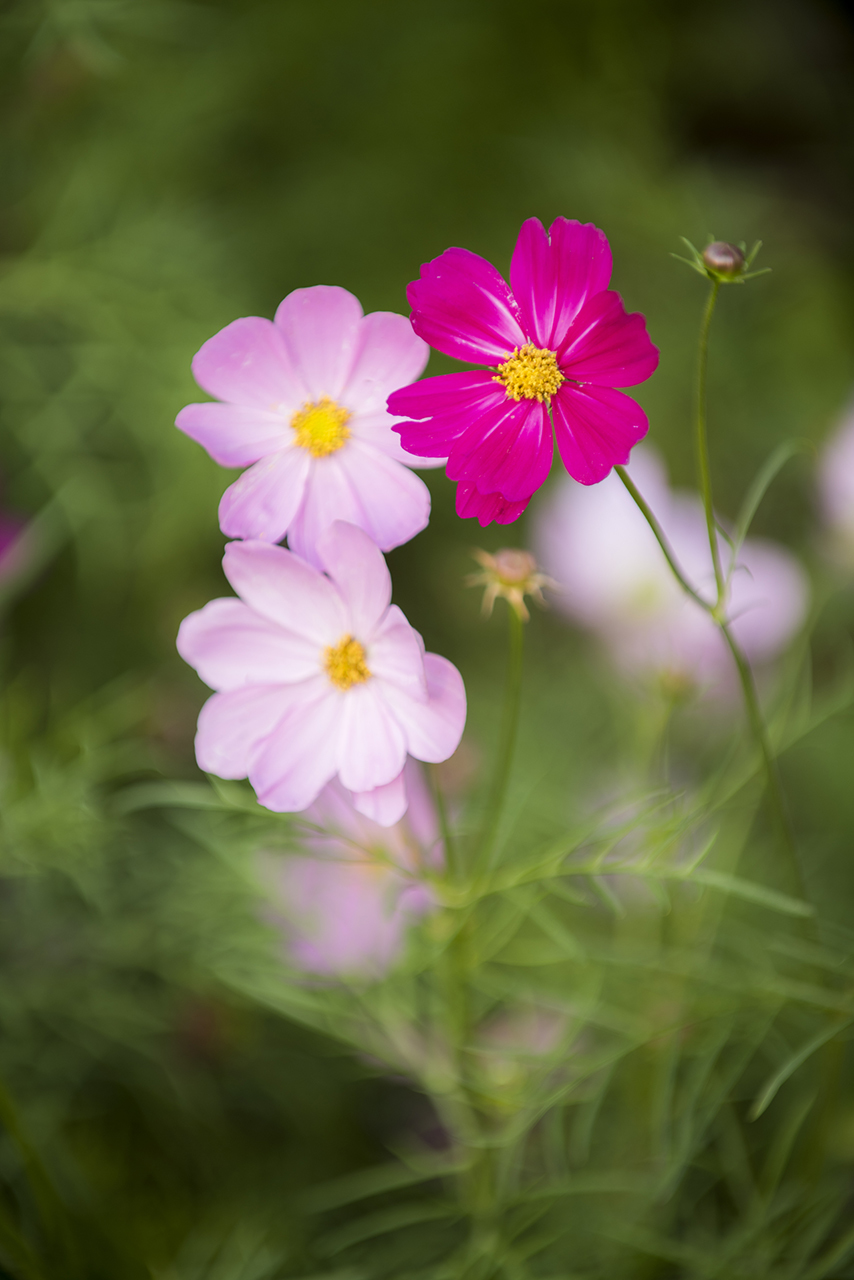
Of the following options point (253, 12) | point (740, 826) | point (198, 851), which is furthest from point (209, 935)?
point (253, 12)

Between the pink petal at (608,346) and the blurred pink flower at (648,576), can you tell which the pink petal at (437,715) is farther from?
the blurred pink flower at (648,576)

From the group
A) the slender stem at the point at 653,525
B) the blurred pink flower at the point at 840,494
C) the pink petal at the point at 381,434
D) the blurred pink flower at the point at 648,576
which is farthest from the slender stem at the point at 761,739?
the blurred pink flower at the point at 840,494

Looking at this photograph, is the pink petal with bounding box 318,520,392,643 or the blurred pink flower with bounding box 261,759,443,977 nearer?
the pink petal with bounding box 318,520,392,643

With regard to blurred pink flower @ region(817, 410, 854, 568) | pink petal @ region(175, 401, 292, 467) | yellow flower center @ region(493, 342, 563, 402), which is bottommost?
pink petal @ region(175, 401, 292, 467)

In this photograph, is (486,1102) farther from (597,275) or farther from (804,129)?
(804,129)

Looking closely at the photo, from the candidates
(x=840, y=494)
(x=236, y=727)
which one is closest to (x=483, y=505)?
(x=236, y=727)

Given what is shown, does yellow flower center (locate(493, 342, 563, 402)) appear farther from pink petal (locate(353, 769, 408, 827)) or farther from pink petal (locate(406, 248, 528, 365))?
pink petal (locate(353, 769, 408, 827))

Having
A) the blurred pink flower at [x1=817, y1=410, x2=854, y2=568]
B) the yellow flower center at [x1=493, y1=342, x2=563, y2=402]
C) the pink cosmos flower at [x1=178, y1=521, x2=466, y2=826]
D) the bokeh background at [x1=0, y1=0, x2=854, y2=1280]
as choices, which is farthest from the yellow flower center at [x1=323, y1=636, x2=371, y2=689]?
the blurred pink flower at [x1=817, y1=410, x2=854, y2=568]

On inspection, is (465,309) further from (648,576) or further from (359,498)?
(648,576)
